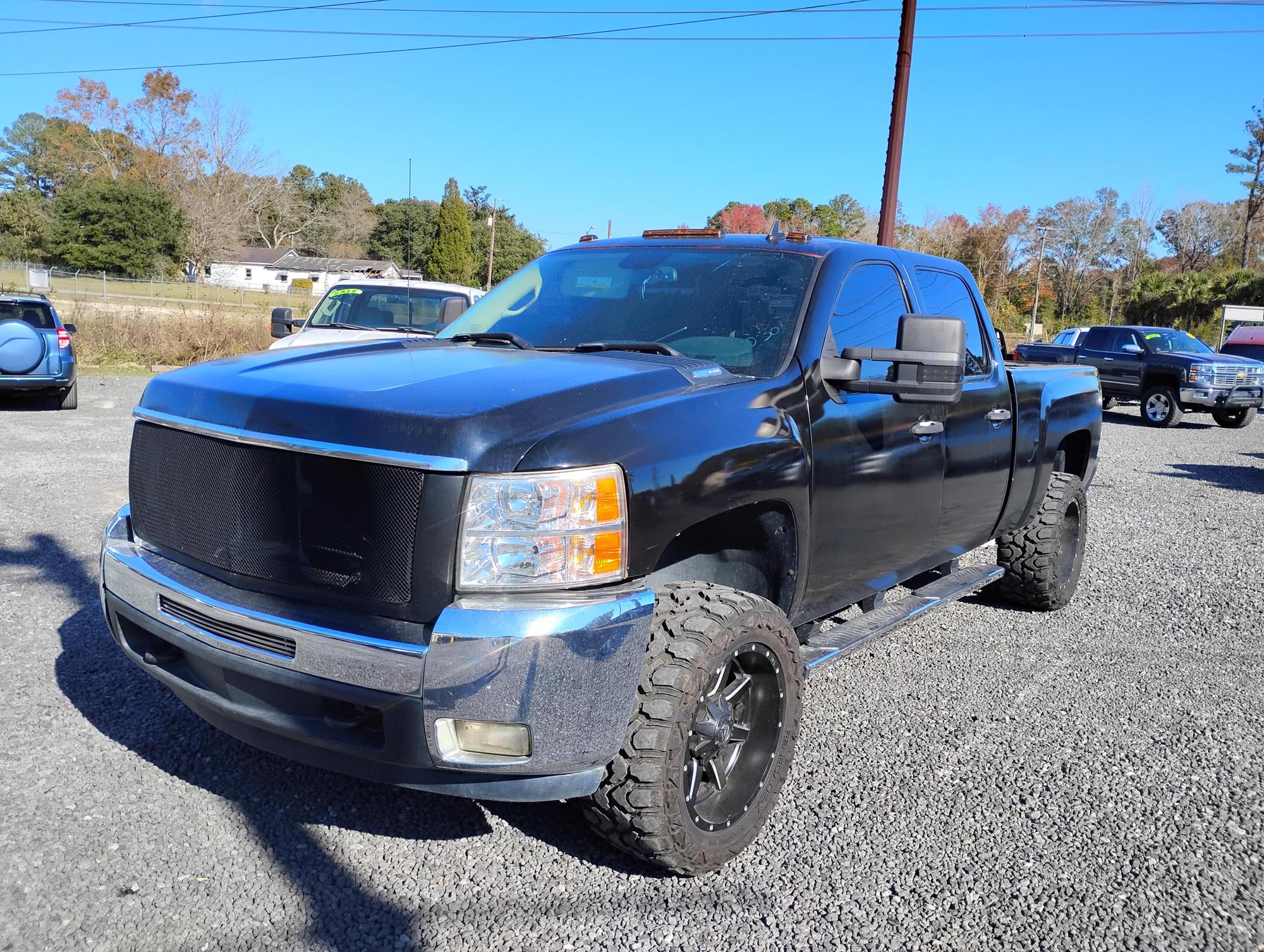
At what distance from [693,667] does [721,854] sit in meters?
0.63

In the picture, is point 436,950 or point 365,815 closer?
point 436,950

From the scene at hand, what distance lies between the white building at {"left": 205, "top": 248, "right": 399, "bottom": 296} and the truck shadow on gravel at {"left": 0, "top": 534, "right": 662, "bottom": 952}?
67850 mm

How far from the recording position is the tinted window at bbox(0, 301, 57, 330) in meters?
12.9

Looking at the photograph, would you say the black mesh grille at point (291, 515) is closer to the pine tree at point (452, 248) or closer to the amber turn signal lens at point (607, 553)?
the amber turn signal lens at point (607, 553)

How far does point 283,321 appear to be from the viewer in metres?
9.97

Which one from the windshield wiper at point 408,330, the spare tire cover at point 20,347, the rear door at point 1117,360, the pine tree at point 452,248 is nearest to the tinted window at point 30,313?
the spare tire cover at point 20,347

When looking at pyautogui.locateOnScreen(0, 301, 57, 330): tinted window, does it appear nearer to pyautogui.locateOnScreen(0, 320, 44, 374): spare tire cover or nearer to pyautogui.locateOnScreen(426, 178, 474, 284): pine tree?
pyautogui.locateOnScreen(0, 320, 44, 374): spare tire cover

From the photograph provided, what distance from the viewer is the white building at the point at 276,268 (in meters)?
72.3

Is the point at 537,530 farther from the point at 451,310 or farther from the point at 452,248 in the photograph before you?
the point at 452,248

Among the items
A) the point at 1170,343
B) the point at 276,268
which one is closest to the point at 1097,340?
the point at 1170,343

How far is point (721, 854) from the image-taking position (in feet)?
9.48

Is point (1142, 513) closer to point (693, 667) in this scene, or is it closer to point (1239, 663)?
point (1239, 663)

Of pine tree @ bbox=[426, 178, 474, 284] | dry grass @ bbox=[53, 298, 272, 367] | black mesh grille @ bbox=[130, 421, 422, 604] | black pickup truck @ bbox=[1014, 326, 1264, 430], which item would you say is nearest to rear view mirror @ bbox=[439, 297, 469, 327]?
black mesh grille @ bbox=[130, 421, 422, 604]

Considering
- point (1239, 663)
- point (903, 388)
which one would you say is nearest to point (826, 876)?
point (903, 388)
